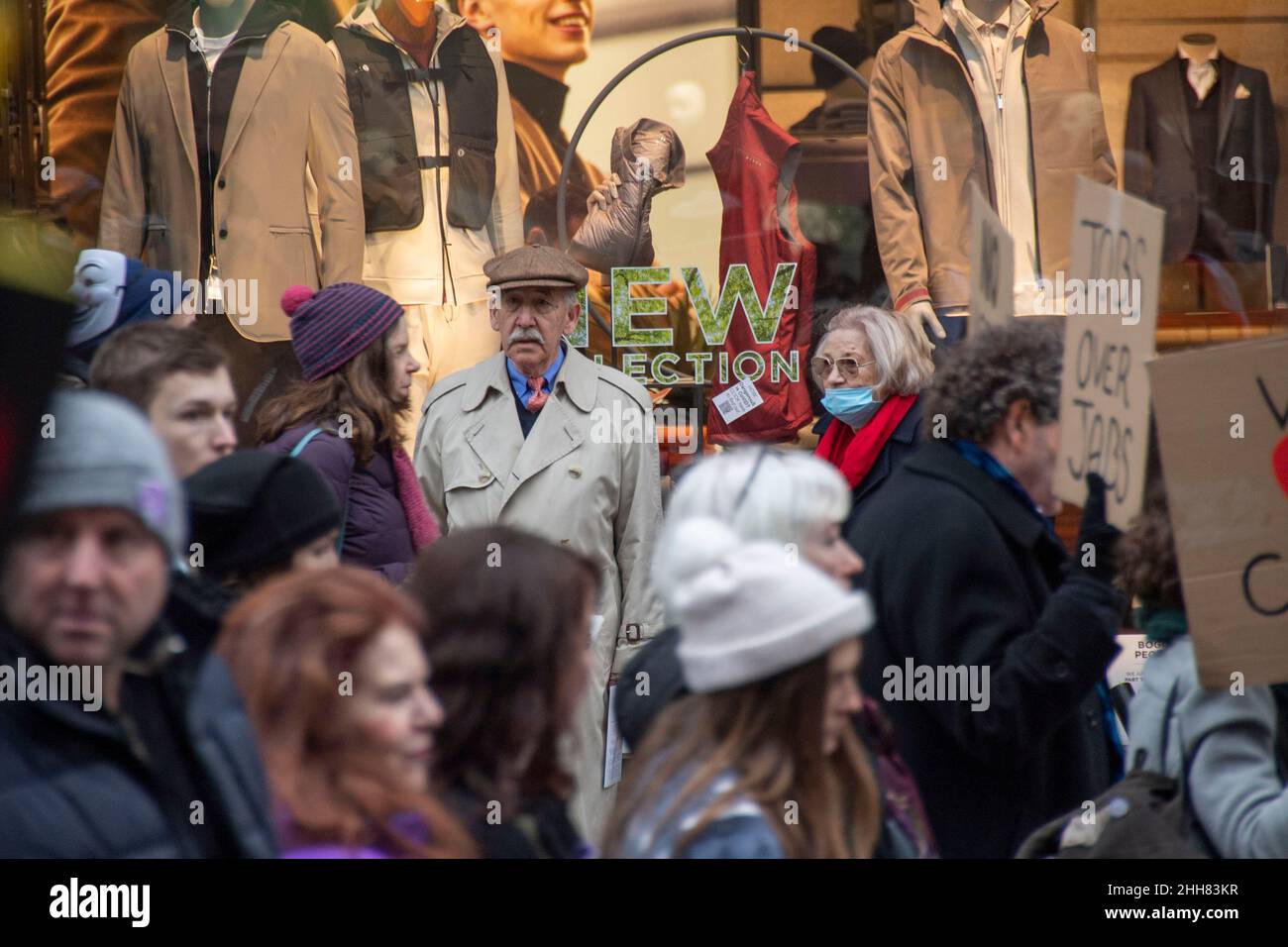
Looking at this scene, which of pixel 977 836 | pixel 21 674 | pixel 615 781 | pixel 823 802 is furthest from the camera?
pixel 615 781

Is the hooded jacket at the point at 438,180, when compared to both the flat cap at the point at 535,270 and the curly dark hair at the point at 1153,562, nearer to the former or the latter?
the flat cap at the point at 535,270

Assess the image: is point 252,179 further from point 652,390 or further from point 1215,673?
point 1215,673

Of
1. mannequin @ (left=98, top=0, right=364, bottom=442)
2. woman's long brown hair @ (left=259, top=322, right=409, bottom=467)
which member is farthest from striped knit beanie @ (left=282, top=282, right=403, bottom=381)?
mannequin @ (left=98, top=0, right=364, bottom=442)

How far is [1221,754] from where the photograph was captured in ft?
9.62

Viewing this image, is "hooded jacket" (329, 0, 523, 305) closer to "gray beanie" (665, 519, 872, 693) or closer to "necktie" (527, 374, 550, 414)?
"necktie" (527, 374, 550, 414)

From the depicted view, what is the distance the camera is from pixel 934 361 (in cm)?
561

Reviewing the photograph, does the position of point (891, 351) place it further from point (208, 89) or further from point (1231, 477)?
point (208, 89)

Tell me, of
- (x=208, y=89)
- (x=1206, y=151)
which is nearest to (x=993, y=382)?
(x=1206, y=151)

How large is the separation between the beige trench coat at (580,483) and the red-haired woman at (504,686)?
7.92 feet

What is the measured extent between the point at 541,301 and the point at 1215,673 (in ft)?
8.39

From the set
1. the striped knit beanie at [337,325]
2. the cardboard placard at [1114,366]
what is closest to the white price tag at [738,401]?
the striped knit beanie at [337,325]

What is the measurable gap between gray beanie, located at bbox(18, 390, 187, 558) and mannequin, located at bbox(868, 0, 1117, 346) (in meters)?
3.99

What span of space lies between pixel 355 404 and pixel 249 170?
6.61 ft
